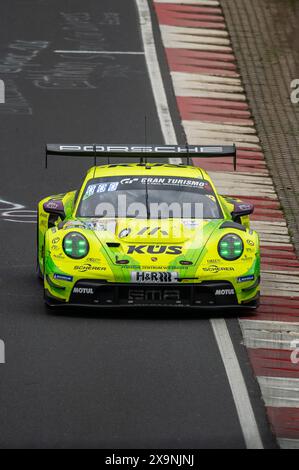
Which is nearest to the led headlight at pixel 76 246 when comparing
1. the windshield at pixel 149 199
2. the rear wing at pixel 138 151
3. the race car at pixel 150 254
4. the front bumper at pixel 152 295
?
the race car at pixel 150 254

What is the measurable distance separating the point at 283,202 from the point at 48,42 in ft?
25.0

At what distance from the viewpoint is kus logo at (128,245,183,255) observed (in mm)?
12102

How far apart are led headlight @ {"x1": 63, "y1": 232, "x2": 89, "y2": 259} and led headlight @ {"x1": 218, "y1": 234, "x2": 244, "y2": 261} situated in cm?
114

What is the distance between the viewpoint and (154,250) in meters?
12.1

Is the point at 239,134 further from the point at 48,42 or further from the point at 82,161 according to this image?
the point at 48,42

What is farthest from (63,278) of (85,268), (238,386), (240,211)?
(238,386)

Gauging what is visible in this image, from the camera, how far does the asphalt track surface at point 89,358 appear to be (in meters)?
9.00

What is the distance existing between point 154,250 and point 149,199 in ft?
3.58

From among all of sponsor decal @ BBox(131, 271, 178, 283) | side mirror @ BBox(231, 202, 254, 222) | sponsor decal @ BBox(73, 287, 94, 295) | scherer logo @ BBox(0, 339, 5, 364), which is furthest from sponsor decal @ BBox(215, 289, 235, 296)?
scherer logo @ BBox(0, 339, 5, 364)

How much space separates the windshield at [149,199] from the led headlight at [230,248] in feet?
2.27

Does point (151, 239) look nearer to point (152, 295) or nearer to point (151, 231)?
point (151, 231)

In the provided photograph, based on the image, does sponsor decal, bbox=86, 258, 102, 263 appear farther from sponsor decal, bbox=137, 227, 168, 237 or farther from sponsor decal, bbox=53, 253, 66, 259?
sponsor decal, bbox=137, 227, 168, 237
